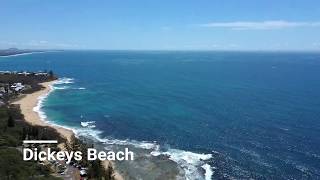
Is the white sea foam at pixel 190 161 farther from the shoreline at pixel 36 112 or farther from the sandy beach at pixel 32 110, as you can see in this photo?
the sandy beach at pixel 32 110

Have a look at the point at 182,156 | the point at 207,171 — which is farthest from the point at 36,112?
the point at 207,171

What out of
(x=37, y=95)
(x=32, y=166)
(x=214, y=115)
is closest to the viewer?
(x=32, y=166)

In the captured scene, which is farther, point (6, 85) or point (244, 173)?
point (6, 85)

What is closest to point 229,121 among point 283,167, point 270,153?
point 270,153

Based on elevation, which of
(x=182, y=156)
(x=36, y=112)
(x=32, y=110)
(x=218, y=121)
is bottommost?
(x=182, y=156)

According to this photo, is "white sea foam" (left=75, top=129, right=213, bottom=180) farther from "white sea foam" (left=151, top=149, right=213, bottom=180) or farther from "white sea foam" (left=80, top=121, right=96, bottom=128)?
"white sea foam" (left=80, top=121, right=96, bottom=128)

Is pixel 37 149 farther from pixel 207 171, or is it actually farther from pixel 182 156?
pixel 207 171

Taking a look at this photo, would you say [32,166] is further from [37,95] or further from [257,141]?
[37,95]

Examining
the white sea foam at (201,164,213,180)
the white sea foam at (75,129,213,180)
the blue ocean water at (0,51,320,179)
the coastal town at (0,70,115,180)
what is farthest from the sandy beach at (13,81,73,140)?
the white sea foam at (201,164,213,180)

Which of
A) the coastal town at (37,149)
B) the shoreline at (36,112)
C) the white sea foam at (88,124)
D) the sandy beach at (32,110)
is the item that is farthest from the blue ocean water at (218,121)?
the coastal town at (37,149)
